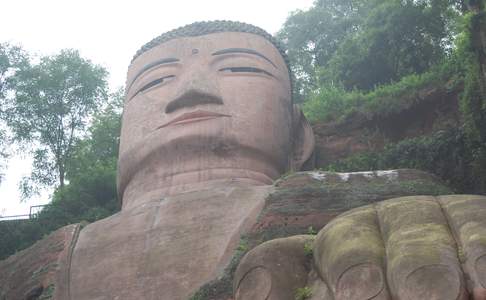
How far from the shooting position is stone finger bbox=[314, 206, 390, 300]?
5.43 m

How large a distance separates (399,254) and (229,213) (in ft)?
13.0

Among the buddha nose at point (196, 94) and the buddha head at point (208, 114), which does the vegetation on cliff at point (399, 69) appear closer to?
the buddha head at point (208, 114)

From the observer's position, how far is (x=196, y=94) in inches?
444

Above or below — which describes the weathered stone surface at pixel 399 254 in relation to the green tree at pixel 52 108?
below

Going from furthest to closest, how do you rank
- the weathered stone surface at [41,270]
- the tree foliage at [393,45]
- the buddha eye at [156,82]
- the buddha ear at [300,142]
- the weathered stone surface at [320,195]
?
1. the tree foliage at [393,45]
2. the buddha ear at [300,142]
3. the buddha eye at [156,82]
4. the weathered stone surface at [41,270]
5. the weathered stone surface at [320,195]

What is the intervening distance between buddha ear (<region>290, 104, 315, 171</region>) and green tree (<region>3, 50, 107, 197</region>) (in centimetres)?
1057

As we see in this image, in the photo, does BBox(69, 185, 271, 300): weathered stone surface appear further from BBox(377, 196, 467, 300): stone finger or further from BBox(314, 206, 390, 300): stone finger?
BBox(377, 196, 467, 300): stone finger

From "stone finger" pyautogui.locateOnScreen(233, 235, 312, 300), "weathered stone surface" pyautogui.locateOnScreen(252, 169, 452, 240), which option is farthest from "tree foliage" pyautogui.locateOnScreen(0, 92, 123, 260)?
"stone finger" pyautogui.locateOnScreen(233, 235, 312, 300)

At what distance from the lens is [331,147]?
1459cm

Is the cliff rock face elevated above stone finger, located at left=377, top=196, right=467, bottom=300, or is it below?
above

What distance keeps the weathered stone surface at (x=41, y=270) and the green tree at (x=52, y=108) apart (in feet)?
38.7

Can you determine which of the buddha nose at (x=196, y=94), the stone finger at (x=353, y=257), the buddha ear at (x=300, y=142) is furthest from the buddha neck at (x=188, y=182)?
the stone finger at (x=353, y=257)

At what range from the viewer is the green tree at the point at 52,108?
73.7ft

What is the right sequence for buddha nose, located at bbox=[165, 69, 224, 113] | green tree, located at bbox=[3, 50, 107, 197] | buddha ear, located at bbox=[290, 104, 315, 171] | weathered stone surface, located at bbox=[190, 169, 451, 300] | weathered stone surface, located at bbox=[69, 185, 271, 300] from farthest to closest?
green tree, located at bbox=[3, 50, 107, 197]
buddha ear, located at bbox=[290, 104, 315, 171]
buddha nose, located at bbox=[165, 69, 224, 113]
weathered stone surface, located at bbox=[69, 185, 271, 300]
weathered stone surface, located at bbox=[190, 169, 451, 300]
